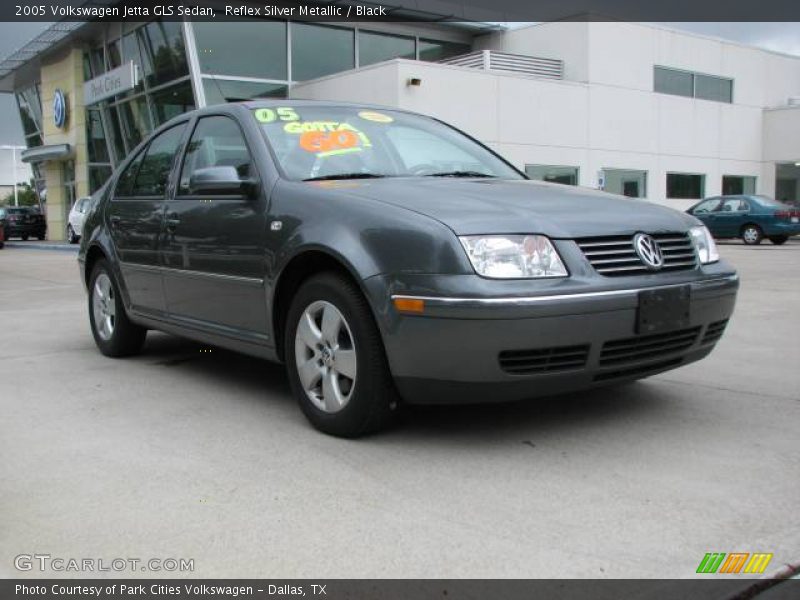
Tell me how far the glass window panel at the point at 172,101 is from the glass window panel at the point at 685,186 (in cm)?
1517

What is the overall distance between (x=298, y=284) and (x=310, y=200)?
423 millimetres

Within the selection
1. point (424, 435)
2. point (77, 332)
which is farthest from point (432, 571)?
point (77, 332)

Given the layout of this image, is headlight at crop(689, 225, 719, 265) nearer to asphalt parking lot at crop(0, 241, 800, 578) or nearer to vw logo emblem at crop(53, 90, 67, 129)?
asphalt parking lot at crop(0, 241, 800, 578)

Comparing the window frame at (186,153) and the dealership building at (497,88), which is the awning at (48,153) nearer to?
the dealership building at (497,88)

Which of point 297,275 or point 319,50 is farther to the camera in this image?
point 319,50

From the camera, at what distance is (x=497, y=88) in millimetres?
21344

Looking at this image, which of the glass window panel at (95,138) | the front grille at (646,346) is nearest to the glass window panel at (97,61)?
the glass window panel at (95,138)

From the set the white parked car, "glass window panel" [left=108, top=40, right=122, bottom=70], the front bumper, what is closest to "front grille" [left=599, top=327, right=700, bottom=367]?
the front bumper

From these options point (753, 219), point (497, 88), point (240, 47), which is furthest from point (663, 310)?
point (240, 47)

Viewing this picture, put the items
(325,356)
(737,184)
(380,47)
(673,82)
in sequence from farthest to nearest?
(737,184) < (673,82) < (380,47) < (325,356)

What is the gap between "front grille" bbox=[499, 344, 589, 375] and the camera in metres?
3.31

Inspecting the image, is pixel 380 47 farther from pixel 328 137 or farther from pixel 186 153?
pixel 328 137

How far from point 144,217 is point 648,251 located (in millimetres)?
3182
